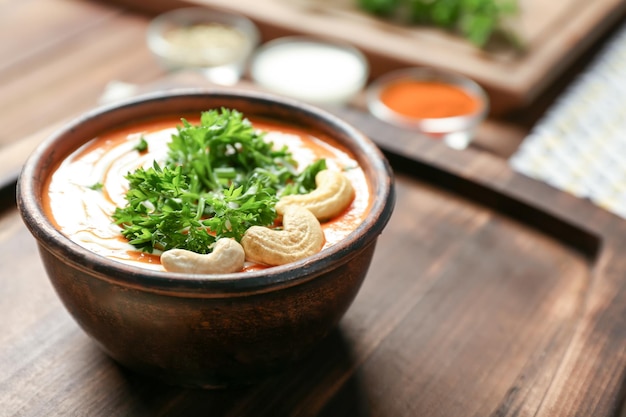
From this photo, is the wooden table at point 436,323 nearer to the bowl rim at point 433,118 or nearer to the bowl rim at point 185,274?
the bowl rim at point 185,274

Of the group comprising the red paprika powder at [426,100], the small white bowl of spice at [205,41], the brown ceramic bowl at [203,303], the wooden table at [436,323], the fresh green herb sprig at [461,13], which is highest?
the brown ceramic bowl at [203,303]

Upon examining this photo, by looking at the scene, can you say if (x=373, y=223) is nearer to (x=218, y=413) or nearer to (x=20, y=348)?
(x=218, y=413)

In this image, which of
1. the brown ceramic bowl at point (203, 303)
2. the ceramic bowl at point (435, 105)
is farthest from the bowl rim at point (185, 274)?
the ceramic bowl at point (435, 105)

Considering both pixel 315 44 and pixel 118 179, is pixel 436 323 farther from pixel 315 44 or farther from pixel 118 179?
pixel 315 44

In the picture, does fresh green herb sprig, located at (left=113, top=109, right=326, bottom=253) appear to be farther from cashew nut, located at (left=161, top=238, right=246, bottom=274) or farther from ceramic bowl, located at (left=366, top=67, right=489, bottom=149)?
ceramic bowl, located at (left=366, top=67, right=489, bottom=149)

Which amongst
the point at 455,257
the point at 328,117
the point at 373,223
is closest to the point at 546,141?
the point at 455,257

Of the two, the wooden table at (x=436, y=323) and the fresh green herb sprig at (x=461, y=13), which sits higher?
the wooden table at (x=436, y=323)
